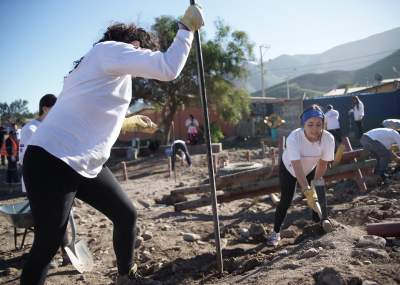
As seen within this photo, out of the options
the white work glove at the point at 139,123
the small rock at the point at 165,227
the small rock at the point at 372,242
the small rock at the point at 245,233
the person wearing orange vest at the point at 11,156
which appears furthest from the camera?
the person wearing orange vest at the point at 11,156

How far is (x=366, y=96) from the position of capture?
18.5 meters

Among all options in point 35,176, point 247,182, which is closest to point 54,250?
point 35,176

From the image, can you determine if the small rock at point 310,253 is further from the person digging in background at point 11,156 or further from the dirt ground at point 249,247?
the person digging in background at point 11,156

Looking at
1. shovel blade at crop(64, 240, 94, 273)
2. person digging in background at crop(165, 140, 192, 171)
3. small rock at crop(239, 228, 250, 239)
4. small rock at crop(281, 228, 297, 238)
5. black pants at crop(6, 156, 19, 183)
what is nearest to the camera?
shovel blade at crop(64, 240, 94, 273)

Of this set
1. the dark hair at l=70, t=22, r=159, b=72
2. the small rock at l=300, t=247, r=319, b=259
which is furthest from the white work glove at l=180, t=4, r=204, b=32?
the small rock at l=300, t=247, r=319, b=259

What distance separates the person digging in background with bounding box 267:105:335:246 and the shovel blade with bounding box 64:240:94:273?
6.15 feet

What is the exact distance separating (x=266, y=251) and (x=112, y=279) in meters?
1.52

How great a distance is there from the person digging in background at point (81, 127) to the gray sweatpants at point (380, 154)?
5.33m

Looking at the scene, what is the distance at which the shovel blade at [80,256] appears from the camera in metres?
3.73

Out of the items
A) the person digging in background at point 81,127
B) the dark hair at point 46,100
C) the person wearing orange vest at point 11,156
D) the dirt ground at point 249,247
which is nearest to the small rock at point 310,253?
the dirt ground at point 249,247

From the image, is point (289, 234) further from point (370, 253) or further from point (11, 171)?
point (11, 171)

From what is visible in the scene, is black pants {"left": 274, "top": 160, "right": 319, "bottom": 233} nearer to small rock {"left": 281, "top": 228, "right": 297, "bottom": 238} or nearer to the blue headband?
small rock {"left": 281, "top": 228, "right": 297, "bottom": 238}

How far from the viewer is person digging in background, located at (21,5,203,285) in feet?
6.63

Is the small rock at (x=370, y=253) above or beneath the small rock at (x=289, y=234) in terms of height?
above
